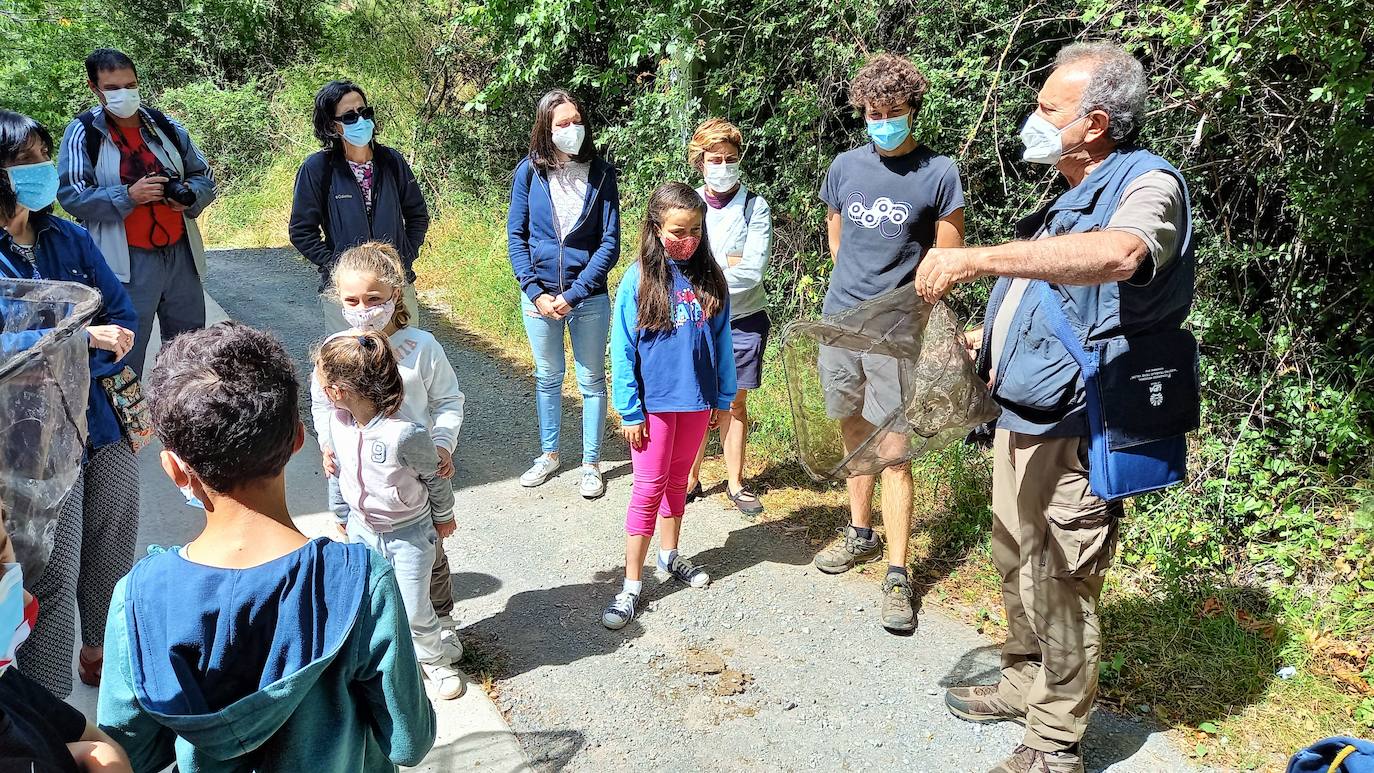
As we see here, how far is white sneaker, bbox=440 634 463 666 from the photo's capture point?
11.4ft

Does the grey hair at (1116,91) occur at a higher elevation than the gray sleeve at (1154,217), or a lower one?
higher

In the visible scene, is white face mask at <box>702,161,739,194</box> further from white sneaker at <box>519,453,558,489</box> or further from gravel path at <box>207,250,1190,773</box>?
white sneaker at <box>519,453,558,489</box>

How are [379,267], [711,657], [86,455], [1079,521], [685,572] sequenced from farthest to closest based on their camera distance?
[685,572], [711,657], [379,267], [86,455], [1079,521]

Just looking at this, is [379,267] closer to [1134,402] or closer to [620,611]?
[620,611]

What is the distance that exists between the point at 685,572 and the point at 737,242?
1.58 m

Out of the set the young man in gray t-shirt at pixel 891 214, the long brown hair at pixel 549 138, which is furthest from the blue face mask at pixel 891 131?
the long brown hair at pixel 549 138

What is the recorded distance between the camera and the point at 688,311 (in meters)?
3.79

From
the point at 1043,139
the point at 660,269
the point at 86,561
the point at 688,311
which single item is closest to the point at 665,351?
the point at 688,311

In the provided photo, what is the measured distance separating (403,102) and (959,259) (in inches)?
458

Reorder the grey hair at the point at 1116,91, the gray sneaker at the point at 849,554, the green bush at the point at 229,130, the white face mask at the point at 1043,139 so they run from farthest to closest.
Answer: the green bush at the point at 229,130, the gray sneaker at the point at 849,554, the white face mask at the point at 1043,139, the grey hair at the point at 1116,91

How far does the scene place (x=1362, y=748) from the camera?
1.82m

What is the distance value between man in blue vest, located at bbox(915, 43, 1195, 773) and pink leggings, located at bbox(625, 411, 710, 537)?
1.21 metres

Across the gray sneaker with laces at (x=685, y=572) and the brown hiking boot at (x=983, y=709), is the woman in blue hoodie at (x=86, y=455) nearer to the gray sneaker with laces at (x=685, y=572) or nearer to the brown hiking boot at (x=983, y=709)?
the gray sneaker with laces at (x=685, y=572)

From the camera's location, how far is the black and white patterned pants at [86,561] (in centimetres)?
290
